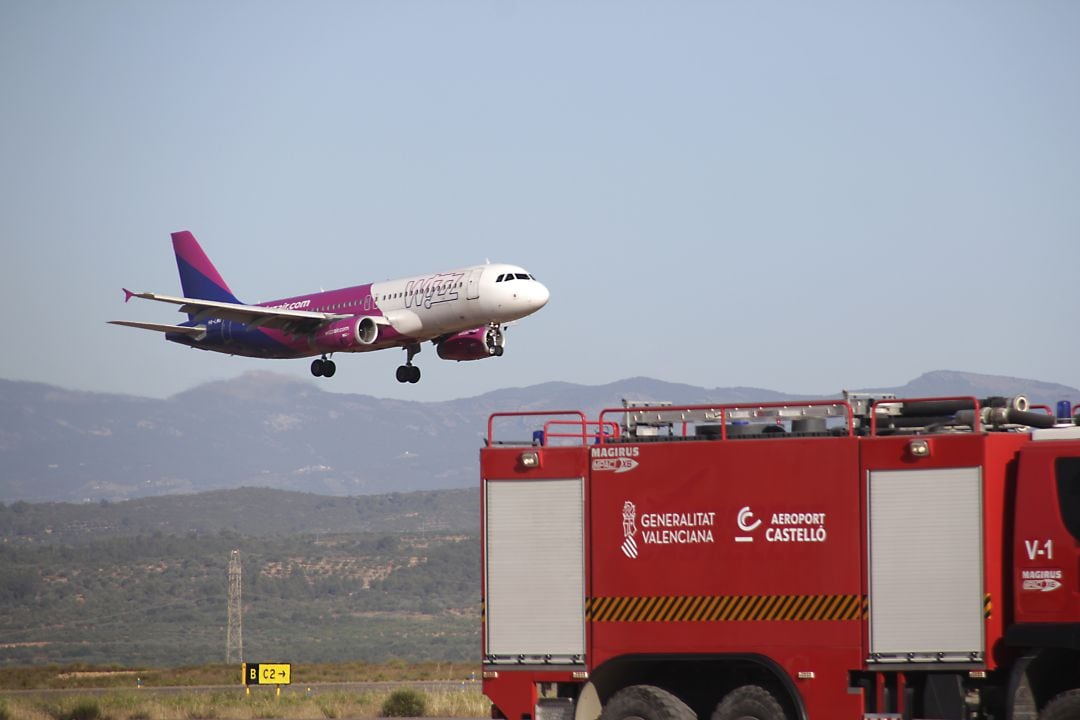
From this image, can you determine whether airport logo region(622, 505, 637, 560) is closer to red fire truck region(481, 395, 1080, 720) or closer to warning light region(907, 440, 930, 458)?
red fire truck region(481, 395, 1080, 720)

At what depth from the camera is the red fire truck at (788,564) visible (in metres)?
14.8

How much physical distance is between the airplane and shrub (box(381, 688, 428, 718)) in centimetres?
1894

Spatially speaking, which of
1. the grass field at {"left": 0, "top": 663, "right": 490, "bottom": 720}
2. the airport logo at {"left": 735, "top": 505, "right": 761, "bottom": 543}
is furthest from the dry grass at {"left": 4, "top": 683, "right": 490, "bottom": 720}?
the airport logo at {"left": 735, "top": 505, "right": 761, "bottom": 543}

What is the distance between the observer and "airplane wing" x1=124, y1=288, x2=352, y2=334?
5277 cm

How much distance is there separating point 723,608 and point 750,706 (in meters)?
0.95

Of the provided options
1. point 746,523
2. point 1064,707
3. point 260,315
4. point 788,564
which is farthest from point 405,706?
point 260,315

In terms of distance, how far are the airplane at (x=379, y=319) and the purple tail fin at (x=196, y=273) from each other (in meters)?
6.63

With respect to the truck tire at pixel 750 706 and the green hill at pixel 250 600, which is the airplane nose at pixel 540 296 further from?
the green hill at pixel 250 600

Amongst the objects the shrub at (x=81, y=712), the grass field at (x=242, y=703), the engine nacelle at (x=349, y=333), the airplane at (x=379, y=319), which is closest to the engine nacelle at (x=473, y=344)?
the airplane at (x=379, y=319)

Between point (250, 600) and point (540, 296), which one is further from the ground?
point (540, 296)

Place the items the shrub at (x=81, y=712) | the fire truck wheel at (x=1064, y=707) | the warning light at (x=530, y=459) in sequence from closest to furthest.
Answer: the fire truck wheel at (x=1064, y=707), the warning light at (x=530, y=459), the shrub at (x=81, y=712)

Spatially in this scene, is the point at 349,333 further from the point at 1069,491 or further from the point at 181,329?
Result: the point at 1069,491

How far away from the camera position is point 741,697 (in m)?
15.7

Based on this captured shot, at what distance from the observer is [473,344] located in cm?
5128
